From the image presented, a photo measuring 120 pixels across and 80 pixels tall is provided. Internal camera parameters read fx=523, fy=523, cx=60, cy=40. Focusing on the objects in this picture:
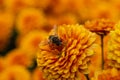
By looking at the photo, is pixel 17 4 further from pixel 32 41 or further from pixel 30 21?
pixel 32 41

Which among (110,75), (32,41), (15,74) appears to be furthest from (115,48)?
(32,41)

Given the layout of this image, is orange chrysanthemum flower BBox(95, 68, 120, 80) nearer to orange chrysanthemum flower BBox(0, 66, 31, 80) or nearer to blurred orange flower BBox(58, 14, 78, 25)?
orange chrysanthemum flower BBox(0, 66, 31, 80)

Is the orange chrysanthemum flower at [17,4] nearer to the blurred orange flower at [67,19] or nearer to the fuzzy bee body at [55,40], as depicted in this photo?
the blurred orange flower at [67,19]

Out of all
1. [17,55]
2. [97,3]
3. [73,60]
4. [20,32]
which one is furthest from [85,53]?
[97,3]

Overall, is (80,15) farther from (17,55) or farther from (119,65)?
(119,65)

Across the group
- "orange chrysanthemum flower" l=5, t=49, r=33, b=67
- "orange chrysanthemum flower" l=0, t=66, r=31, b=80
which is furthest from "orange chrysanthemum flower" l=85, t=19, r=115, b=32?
"orange chrysanthemum flower" l=5, t=49, r=33, b=67

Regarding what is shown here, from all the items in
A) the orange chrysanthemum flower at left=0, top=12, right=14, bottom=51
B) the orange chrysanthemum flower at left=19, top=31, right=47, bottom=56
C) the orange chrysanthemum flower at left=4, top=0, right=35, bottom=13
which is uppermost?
the orange chrysanthemum flower at left=4, top=0, right=35, bottom=13
